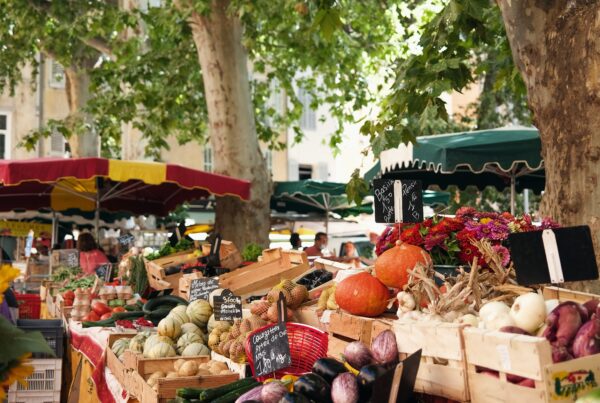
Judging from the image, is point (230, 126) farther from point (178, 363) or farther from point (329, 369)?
point (329, 369)

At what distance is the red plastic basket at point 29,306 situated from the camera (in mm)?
9820

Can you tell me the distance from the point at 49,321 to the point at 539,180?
654 centimetres

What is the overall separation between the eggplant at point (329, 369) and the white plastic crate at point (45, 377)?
359cm

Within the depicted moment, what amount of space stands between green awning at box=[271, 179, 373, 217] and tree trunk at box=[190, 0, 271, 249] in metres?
2.57

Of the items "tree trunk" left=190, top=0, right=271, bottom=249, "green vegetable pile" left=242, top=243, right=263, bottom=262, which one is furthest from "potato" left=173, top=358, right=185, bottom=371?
"tree trunk" left=190, top=0, right=271, bottom=249

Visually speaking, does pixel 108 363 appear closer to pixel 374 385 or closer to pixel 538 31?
pixel 374 385

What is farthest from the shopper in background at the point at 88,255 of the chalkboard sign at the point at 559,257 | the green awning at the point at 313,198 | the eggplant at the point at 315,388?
the chalkboard sign at the point at 559,257

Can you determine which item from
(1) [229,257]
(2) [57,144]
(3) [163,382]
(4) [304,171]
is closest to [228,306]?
(3) [163,382]

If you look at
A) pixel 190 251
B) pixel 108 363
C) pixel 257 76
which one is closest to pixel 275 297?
pixel 108 363

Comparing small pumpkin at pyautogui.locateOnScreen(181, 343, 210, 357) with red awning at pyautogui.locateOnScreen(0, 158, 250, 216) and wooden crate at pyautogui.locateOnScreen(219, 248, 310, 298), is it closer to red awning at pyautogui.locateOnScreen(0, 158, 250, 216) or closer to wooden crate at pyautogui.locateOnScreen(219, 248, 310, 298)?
wooden crate at pyautogui.locateOnScreen(219, 248, 310, 298)

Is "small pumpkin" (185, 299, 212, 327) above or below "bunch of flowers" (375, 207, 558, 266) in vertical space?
below

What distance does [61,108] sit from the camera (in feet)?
89.7

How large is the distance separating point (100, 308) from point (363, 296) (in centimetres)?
384

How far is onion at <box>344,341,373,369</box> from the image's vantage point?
10.4 ft
